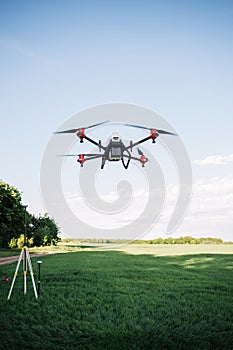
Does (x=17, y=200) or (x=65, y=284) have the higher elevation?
(x=17, y=200)

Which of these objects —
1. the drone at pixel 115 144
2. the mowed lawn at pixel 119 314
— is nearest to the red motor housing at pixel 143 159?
the drone at pixel 115 144

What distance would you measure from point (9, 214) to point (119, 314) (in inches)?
852

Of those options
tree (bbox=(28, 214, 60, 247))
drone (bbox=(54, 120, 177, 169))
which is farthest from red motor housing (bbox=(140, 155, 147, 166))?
tree (bbox=(28, 214, 60, 247))

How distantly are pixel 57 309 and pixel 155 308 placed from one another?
203cm

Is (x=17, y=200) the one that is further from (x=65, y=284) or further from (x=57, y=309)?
(x=57, y=309)

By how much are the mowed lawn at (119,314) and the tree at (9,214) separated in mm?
16998

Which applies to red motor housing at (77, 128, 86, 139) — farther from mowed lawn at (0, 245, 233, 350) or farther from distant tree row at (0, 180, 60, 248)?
distant tree row at (0, 180, 60, 248)

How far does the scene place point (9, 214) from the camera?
2645cm

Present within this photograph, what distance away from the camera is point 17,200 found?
27.9m

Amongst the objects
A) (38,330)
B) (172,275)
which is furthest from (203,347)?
(172,275)

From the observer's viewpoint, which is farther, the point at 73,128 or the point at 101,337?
the point at 73,128

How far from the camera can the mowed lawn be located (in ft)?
17.8

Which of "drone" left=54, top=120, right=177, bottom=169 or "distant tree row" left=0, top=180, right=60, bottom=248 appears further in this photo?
"distant tree row" left=0, top=180, right=60, bottom=248

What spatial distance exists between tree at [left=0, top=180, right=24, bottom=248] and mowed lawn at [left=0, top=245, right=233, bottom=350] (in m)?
17.0
